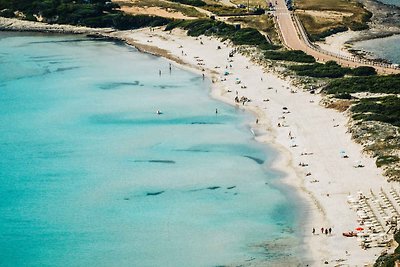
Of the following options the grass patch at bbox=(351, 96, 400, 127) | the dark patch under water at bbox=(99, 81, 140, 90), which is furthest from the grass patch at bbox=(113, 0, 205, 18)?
the grass patch at bbox=(351, 96, 400, 127)

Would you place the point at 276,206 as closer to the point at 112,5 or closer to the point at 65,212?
the point at 65,212

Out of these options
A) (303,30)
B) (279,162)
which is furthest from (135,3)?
(279,162)

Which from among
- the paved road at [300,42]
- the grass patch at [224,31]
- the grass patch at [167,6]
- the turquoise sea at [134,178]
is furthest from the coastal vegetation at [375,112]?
the grass patch at [167,6]

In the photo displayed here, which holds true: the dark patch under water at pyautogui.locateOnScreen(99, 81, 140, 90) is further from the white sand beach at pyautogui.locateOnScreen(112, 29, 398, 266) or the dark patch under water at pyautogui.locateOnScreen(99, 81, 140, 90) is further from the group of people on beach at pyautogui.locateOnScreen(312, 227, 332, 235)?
the group of people on beach at pyautogui.locateOnScreen(312, 227, 332, 235)

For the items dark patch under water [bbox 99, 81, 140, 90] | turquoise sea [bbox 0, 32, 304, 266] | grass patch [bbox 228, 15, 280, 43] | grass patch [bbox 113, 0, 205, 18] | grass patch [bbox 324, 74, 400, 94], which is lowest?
turquoise sea [bbox 0, 32, 304, 266]

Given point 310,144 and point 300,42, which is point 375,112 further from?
point 300,42

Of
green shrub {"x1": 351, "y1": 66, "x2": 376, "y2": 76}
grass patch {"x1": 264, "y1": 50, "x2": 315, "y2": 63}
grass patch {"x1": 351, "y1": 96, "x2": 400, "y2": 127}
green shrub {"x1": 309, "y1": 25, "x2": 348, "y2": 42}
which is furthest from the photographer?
green shrub {"x1": 309, "y1": 25, "x2": 348, "y2": 42}
